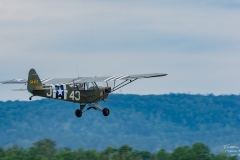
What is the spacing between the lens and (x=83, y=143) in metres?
177

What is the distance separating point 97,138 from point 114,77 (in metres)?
154

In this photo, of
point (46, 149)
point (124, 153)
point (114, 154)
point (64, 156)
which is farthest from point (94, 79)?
point (46, 149)

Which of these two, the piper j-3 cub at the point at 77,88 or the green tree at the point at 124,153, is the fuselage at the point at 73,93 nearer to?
the piper j-3 cub at the point at 77,88

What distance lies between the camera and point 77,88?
37656mm

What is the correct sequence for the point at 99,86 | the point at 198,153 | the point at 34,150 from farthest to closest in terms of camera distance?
the point at 34,150
the point at 198,153
the point at 99,86

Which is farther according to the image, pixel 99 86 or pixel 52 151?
pixel 52 151

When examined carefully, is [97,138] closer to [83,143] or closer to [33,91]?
[83,143]

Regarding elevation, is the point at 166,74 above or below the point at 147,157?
above

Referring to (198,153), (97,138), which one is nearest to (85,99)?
(198,153)

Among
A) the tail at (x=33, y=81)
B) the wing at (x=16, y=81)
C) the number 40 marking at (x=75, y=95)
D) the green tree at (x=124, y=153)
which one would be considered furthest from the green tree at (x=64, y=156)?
the tail at (x=33, y=81)

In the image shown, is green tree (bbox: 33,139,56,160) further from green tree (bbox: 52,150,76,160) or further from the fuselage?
the fuselage

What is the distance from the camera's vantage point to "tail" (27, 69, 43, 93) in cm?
3588

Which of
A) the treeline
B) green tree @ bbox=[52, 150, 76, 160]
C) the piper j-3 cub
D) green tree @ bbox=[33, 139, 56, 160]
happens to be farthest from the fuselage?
green tree @ bbox=[33, 139, 56, 160]

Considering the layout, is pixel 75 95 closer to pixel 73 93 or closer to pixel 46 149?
pixel 73 93
